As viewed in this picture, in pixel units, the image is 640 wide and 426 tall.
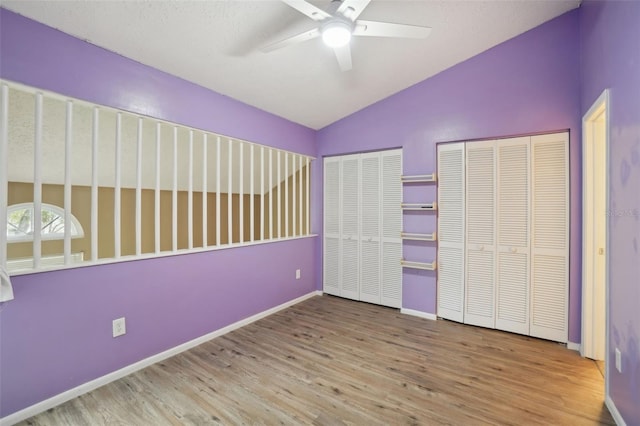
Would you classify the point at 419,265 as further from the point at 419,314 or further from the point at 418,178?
the point at 418,178

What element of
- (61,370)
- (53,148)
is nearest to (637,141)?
(61,370)

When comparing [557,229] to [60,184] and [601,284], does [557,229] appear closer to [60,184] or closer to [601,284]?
[601,284]

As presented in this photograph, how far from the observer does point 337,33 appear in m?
1.77

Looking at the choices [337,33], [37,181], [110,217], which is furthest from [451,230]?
[110,217]

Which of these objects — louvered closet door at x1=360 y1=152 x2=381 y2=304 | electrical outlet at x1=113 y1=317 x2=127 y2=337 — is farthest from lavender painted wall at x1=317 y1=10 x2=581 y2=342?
electrical outlet at x1=113 y1=317 x2=127 y2=337

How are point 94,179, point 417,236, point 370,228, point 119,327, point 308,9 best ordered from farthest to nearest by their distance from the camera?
point 370,228 → point 417,236 → point 119,327 → point 94,179 → point 308,9

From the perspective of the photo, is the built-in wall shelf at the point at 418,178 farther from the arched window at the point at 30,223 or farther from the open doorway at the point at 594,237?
the arched window at the point at 30,223

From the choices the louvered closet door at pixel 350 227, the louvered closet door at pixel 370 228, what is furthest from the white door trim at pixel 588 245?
the louvered closet door at pixel 350 227

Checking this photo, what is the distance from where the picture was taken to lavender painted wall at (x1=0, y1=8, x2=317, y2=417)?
5.78 feet

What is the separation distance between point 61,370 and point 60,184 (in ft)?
7.26

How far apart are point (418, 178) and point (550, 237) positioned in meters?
1.36

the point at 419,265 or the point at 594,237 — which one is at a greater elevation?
the point at 594,237

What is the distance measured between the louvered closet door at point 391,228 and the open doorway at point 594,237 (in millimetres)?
1685

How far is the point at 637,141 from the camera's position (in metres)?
1.47
